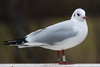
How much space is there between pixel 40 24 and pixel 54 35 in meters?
1.90

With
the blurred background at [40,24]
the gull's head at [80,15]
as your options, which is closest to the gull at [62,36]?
the gull's head at [80,15]

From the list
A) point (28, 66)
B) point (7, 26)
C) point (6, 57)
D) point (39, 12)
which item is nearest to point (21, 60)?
point (6, 57)

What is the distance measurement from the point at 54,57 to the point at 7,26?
0.58 m

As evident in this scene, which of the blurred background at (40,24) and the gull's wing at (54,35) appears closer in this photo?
the gull's wing at (54,35)

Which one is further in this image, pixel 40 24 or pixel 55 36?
pixel 40 24

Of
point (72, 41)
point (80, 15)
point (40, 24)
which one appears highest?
point (40, 24)

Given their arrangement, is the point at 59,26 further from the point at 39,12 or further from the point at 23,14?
the point at 39,12

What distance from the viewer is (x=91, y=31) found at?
364 centimetres

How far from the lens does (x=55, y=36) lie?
170 centimetres

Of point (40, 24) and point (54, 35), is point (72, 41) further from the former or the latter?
point (40, 24)

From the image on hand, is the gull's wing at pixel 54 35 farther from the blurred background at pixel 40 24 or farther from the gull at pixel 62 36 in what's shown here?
the blurred background at pixel 40 24

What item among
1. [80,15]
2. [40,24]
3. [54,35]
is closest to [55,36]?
[54,35]

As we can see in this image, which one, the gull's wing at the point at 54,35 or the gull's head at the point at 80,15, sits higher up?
the gull's head at the point at 80,15

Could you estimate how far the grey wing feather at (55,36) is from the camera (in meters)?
1.69
